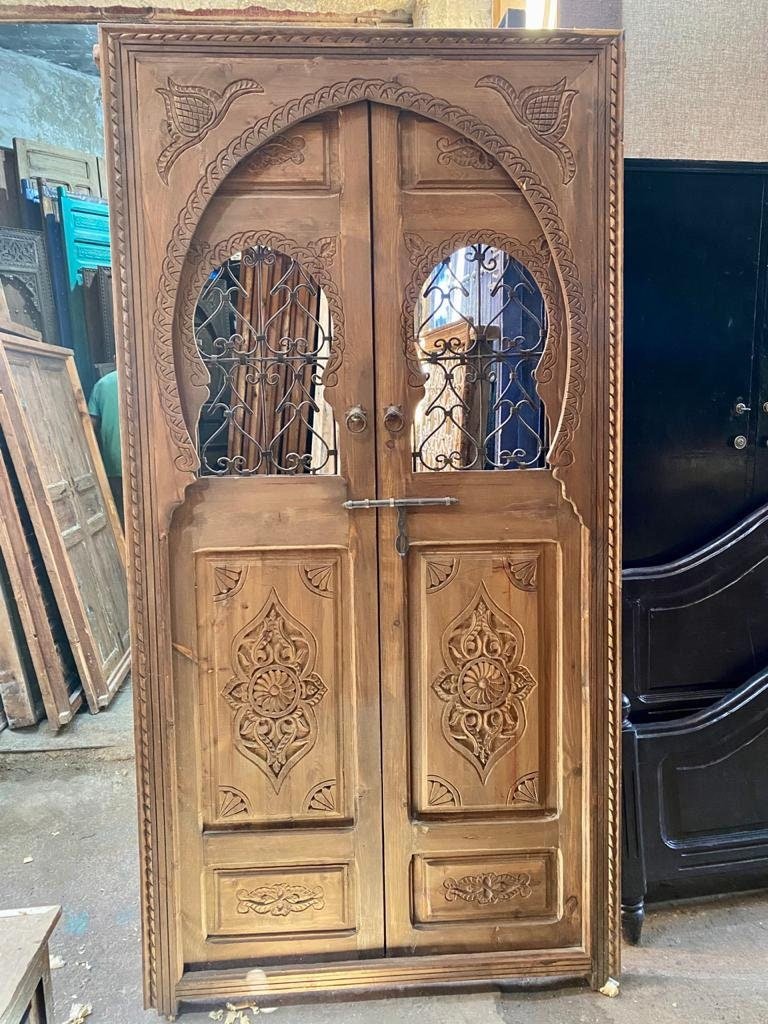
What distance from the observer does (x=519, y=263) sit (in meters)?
1.66

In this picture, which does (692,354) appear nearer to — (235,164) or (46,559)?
(235,164)

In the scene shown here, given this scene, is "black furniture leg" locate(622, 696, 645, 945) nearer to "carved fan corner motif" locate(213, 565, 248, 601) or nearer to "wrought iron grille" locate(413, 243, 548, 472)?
"wrought iron grille" locate(413, 243, 548, 472)

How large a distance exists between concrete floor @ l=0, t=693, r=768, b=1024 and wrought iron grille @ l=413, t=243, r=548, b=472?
130 cm

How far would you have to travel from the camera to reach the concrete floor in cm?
174

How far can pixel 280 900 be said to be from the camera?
178cm

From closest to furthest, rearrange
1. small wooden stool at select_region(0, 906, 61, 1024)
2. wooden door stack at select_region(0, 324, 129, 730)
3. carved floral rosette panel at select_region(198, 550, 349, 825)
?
small wooden stool at select_region(0, 906, 61, 1024)
carved floral rosette panel at select_region(198, 550, 349, 825)
wooden door stack at select_region(0, 324, 129, 730)

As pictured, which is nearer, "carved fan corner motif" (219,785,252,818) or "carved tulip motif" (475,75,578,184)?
"carved tulip motif" (475,75,578,184)

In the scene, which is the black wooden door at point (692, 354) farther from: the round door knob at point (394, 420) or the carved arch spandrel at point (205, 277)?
the carved arch spandrel at point (205, 277)

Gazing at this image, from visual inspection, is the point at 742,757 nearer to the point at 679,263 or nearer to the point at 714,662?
the point at 714,662

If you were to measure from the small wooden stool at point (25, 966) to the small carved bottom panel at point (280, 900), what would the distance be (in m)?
0.66

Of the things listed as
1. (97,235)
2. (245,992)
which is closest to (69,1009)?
(245,992)

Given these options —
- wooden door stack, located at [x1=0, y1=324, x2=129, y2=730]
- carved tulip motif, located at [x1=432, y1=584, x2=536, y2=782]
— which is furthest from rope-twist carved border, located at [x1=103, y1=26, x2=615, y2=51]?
wooden door stack, located at [x1=0, y1=324, x2=129, y2=730]

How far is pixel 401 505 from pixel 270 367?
1.69 ft

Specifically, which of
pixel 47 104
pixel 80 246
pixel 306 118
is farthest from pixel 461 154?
pixel 47 104
